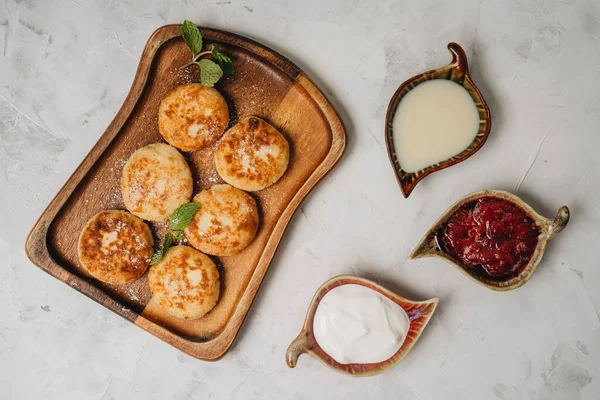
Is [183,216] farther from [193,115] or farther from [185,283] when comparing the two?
[193,115]

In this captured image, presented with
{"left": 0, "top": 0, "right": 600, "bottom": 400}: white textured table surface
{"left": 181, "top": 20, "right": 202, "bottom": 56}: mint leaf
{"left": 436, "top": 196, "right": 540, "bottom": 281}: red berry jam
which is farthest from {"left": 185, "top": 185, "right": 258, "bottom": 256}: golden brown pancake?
{"left": 436, "top": 196, "right": 540, "bottom": 281}: red berry jam

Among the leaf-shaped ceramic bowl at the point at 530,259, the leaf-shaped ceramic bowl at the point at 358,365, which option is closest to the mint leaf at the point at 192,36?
the leaf-shaped ceramic bowl at the point at 358,365

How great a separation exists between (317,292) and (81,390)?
147cm

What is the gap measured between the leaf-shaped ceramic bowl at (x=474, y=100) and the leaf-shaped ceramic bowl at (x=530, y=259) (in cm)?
20

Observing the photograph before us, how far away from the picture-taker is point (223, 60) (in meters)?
2.49

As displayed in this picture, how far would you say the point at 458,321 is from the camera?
2.64 metres

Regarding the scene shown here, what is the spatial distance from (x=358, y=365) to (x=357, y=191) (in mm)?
859

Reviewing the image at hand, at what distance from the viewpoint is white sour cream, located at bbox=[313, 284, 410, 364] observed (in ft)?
7.84

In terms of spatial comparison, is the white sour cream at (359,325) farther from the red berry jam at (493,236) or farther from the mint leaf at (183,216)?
the mint leaf at (183,216)

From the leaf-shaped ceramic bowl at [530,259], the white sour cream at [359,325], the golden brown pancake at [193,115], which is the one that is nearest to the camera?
the leaf-shaped ceramic bowl at [530,259]

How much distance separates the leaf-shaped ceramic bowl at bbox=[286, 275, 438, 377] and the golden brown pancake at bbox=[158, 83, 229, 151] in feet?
3.10

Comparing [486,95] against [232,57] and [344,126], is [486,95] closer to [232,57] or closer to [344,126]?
[344,126]

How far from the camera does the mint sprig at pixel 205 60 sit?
7.95 feet

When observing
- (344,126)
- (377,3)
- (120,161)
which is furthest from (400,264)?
(120,161)
